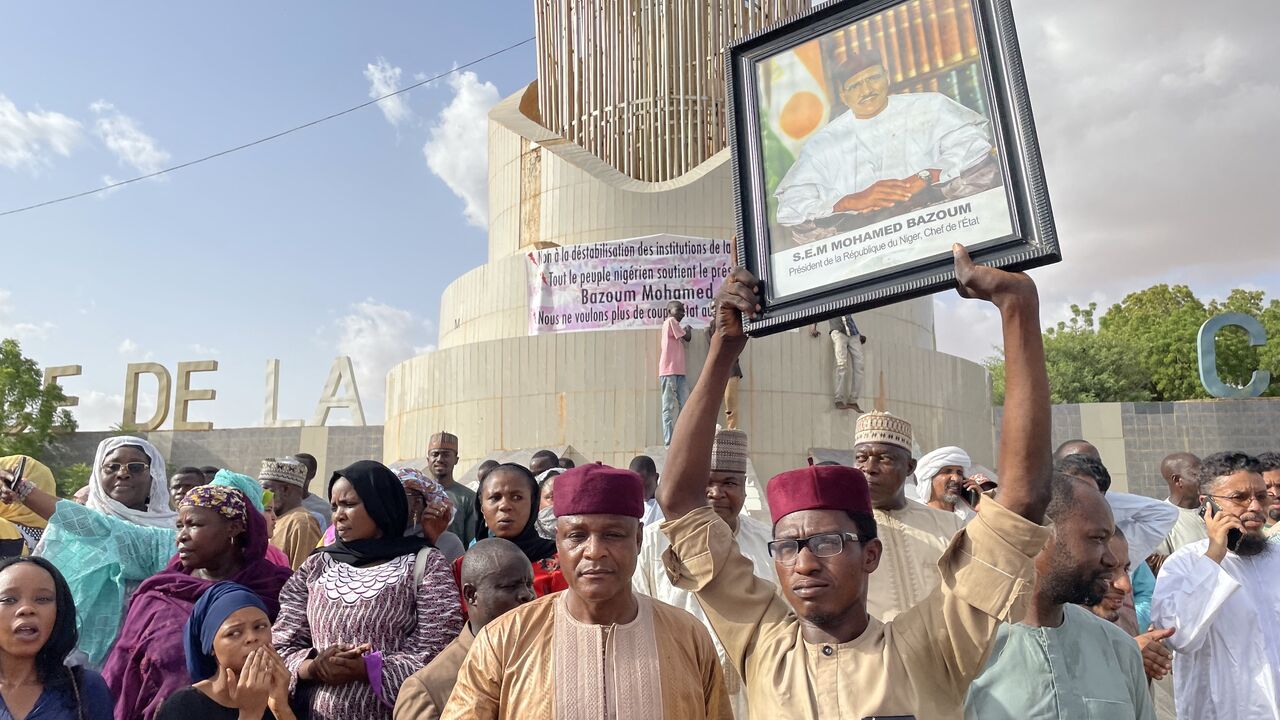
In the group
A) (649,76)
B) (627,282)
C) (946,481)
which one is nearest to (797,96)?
(946,481)

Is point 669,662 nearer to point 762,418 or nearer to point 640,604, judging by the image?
point 640,604

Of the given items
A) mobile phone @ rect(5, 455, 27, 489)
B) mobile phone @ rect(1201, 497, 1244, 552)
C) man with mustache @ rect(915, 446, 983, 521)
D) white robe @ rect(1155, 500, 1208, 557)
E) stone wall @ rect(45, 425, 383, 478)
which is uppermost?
stone wall @ rect(45, 425, 383, 478)

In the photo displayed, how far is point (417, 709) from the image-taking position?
112 inches

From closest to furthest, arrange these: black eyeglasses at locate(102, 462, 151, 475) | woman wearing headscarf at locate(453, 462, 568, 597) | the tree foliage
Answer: woman wearing headscarf at locate(453, 462, 568, 597)
black eyeglasses at locate(102, 462, 151, 475)
the tree foliage

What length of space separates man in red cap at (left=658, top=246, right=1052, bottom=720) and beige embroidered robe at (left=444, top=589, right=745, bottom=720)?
4.6 inches

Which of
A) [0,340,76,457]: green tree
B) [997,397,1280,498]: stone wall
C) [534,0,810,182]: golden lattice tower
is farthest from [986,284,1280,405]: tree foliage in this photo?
[0,340,76,457]: green tree

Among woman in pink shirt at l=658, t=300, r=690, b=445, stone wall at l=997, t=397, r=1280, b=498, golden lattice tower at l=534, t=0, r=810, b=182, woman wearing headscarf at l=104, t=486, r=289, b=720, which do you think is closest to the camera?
woman wearing headscarf at l=104, t=486, r=289, b=720

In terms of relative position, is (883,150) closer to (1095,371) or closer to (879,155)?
(879,155)

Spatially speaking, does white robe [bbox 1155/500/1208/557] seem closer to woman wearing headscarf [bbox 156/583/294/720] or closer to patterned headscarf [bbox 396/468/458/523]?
patterned headscarf [bbox 396/468/458/523]

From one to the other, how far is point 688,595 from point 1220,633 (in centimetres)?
198

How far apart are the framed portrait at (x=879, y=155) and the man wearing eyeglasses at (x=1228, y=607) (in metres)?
2.06

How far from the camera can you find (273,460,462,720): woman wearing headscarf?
123 inches

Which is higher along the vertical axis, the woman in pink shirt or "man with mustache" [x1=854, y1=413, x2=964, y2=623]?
the woman in pink shirt

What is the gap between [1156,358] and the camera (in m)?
32.0
